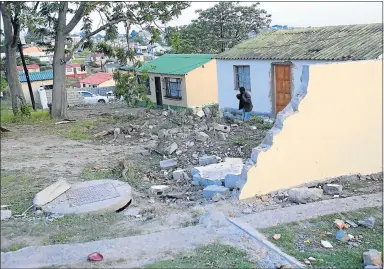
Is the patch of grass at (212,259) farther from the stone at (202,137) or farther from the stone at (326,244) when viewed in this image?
the stone at (202,137)

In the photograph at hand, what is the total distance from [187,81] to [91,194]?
46.5 feet

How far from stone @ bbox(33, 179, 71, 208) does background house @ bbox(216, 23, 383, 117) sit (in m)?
8.54

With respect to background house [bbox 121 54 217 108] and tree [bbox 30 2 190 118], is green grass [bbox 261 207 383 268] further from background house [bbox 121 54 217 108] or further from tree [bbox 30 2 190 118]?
background house [bbox 121 54 217 108]

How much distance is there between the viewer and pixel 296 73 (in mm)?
13914

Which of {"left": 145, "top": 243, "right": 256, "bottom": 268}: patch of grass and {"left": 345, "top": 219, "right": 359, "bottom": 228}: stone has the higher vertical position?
{"left": 145, "top": 243, "right": 256, "bottom": 268}: patch of grass

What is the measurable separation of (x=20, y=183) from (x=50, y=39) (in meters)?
10.3

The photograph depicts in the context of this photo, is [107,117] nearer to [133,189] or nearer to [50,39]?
[50,39]

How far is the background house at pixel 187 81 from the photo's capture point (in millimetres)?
20859

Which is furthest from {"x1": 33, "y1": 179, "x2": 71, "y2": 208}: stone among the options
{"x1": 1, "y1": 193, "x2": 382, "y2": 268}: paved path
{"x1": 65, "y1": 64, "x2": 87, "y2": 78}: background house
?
{"x1": 65, "y1": 64, "x2": 87, "y2": 78}: background house

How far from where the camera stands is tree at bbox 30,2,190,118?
48.0 feet

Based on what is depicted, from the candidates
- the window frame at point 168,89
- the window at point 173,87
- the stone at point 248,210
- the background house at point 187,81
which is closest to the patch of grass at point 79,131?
the background house at point 187,81

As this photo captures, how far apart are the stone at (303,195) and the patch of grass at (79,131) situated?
765 cm

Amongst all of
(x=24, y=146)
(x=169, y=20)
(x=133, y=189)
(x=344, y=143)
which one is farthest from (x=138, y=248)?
(x=169, y=20)

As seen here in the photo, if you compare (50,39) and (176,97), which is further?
(176,97)
